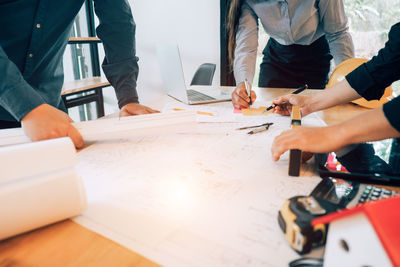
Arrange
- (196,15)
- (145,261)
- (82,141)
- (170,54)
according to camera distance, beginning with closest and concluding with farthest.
Result: 1. (145,261)
2. (82,141)
3. (170,54)
4. (196,15)

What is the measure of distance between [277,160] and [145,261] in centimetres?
43

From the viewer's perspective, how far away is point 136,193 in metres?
0.60

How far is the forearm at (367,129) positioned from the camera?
1.91 feet

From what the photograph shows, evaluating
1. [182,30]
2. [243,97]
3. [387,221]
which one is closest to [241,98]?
[243,97]

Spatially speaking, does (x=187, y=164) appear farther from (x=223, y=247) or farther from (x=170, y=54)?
(x=170, y=54)

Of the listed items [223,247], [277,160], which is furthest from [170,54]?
[223,247]

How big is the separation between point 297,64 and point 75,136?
4.65 feet

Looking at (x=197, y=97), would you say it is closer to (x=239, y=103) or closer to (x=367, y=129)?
(x=239, y=103)

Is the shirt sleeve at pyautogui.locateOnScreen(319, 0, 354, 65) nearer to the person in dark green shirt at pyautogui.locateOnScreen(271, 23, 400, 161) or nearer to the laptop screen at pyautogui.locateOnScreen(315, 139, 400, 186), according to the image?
the person in dark green shirt at pyautogui.locateOnScreen(271, 23, 400, 161)

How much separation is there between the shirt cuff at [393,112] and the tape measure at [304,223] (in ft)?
0.85

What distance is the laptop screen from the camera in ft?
1.98

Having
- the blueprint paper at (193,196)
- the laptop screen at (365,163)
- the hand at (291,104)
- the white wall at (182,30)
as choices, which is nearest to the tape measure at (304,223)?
the blueprint paper at (193,196)

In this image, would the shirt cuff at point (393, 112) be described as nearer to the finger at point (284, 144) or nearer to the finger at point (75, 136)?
the finger at point (284, 144)

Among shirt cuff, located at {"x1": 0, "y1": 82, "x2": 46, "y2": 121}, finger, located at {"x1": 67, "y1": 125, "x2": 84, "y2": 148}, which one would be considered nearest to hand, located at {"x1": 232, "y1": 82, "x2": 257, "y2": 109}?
finger, located at {"x1": 67, "y1": 125, "x2": 84, "y2": 148}
